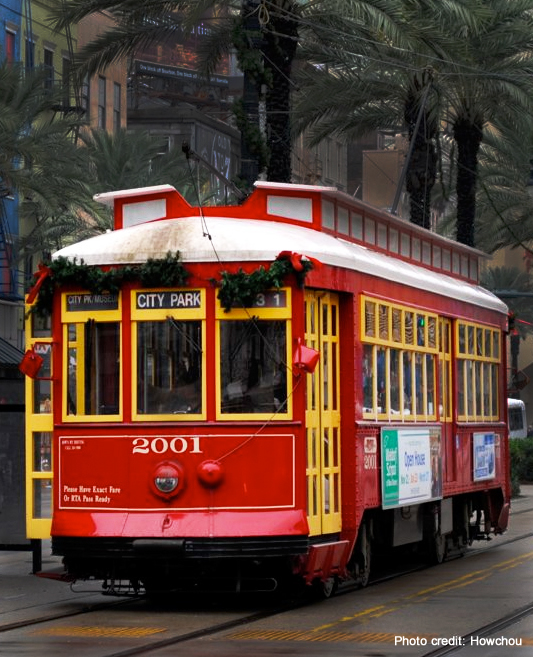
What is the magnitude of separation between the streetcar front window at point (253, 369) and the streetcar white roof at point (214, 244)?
0.59 m

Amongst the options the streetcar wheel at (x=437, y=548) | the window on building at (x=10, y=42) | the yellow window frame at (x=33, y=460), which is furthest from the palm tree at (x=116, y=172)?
the yellow window frame at (x=33, y=460)

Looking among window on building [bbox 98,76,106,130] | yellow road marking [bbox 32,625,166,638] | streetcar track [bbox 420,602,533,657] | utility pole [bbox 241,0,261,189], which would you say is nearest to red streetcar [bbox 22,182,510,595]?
yellow road marking [bbox 32,625,166,638]

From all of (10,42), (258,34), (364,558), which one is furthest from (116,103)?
(364,558)

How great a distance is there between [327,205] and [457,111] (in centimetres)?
1612

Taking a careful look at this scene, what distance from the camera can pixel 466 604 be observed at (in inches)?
565

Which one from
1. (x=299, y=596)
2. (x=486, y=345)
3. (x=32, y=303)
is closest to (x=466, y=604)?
(x=299, y=596)

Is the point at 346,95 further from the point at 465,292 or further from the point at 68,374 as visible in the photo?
the point at 68,374

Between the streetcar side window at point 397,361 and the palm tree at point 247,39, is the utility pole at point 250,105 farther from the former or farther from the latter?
the streetcar side window at point 397,361

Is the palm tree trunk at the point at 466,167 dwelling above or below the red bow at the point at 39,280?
above

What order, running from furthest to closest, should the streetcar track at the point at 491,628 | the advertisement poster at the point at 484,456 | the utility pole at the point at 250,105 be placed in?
the utility pole at the point at 250,105, the advertisement poster at the point at 484,456, the streetcar track at the point at 491,628

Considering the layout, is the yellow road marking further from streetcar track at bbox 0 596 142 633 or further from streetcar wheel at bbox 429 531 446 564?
streetcar wheel at bbox 429 531 446 564

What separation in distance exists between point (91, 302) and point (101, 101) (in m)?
42.1

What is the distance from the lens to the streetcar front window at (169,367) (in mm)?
13898

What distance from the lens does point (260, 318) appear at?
1386 cm
